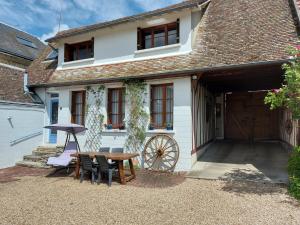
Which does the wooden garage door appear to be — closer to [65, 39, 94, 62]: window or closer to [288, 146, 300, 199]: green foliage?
[288, 146, 300, 199]: green foliage

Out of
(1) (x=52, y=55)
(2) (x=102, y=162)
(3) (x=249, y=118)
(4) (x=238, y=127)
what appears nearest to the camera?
(2) (x=102, y=162)

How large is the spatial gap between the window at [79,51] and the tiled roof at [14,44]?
5.80 metres

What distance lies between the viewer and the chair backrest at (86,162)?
7497mm

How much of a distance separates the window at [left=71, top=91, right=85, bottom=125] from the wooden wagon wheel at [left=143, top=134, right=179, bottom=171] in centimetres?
370

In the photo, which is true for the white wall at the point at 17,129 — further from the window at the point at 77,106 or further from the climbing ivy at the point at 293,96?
the climbing ivy at the point at 293,96

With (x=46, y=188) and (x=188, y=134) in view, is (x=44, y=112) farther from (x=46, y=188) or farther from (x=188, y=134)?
(x=188, y=134)

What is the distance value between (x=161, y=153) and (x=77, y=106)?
470cm

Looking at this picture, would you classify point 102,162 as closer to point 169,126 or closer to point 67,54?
point 169,126

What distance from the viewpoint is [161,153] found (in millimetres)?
8602

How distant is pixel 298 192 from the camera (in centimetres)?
579

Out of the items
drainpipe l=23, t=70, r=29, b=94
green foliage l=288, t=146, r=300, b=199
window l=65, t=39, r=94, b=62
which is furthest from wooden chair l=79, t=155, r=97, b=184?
drainpipe l=23, t=70, r=29, b=94

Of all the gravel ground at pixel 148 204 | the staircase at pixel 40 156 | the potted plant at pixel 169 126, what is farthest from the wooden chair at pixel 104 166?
the staircase at pixel 40 156

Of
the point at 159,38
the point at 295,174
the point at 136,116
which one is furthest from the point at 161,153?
the point at 159,38

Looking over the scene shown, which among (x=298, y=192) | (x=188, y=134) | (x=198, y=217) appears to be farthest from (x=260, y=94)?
(x=198, y=217)
